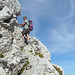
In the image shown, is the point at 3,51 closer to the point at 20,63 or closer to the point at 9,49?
the point at 9,49

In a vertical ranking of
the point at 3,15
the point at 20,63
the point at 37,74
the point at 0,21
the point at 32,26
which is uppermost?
the point at 32,26

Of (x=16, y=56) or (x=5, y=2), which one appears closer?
(x=16, y=56)

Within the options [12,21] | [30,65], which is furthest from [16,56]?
[12,21]

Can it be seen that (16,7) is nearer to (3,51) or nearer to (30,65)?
(3,51)

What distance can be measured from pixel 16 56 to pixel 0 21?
696 centimetres

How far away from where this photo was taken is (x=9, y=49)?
16688 millimetres

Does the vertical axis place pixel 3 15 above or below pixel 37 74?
above

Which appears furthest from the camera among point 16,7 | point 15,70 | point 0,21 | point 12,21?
point 16,7

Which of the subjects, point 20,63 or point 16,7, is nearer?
point 20,63

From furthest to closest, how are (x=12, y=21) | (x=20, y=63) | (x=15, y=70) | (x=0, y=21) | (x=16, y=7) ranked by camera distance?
(x=16, y=7) → (x=12, y=21) → (x=0, y=21) → (x=20, y=63) → (x=15, y=70)

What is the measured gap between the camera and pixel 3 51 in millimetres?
15641

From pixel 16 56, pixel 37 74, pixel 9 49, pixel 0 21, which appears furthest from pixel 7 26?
pixel 37 74

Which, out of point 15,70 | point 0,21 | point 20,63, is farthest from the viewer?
point 0,21

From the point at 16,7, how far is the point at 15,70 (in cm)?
1585
